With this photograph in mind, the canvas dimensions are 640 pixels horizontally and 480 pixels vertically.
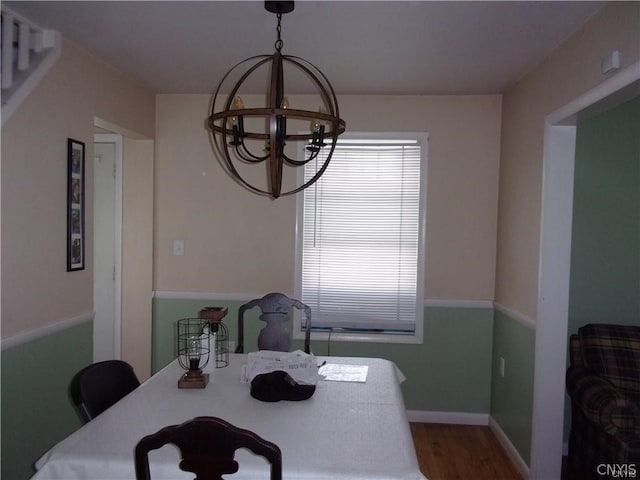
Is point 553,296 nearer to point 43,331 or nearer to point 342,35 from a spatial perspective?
point 342,35

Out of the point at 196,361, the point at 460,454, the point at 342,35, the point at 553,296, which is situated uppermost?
the point at 342,35

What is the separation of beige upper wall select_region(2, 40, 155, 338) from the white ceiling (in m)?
0.25

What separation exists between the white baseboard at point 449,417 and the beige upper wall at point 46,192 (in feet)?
8.00

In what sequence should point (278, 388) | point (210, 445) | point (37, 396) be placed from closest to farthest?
point (210, 445), point (278, 388), point (37, 396)

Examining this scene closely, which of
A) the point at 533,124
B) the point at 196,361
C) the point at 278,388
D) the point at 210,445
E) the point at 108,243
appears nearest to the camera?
the point at 210,445

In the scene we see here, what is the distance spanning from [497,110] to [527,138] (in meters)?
0.65

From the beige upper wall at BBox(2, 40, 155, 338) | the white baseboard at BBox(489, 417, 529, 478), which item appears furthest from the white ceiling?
the white baseboard at BBox(489, 417, 529, 478)

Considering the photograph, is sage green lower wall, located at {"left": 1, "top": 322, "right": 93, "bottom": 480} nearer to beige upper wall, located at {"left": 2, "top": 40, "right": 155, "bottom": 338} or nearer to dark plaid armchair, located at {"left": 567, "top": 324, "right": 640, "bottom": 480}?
beige upper wall, located at {"left": 2, "top": 40, "right": 155, "bottom": 338}

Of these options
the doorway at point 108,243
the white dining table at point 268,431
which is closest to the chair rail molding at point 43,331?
the white dining table at point 268,431

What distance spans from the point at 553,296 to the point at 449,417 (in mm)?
1470

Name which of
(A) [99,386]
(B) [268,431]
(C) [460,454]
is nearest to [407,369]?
(C) [460,454]

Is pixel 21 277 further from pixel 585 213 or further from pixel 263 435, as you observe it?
pixel 585 213

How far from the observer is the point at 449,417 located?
12.2ft

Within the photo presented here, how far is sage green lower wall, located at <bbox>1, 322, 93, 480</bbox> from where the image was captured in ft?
7.52
